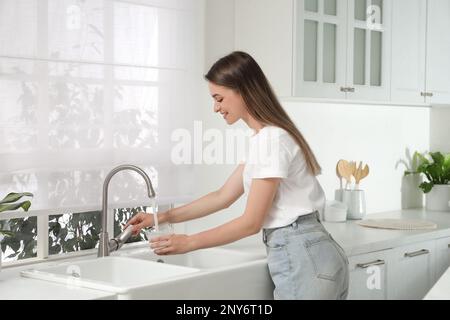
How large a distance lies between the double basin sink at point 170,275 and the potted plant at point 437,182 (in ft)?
6.91

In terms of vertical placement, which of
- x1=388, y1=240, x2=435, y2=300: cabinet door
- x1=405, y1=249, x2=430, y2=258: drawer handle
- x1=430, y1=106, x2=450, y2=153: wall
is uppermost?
x1=430, y1=106, x2=450, y2=153: wall

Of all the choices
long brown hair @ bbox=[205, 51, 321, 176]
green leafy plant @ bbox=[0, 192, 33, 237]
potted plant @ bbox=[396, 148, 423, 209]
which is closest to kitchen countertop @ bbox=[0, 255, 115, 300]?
green leafy plant @ bbox=[0, 192, 33, 237]

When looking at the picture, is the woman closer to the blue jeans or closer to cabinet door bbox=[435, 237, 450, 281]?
the blue jeans

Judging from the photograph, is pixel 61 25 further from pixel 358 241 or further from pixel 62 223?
pixel 358 241

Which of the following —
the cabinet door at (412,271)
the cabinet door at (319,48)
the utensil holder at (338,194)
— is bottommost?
the cabinet door at (412,271)

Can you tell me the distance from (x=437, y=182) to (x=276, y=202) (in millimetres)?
2390

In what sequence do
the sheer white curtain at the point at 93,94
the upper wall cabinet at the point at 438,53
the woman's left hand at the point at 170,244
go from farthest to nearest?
the upper wall cabinet at the point at 438,53
the sheer white curtain at the point at 93,94
the woman's left hand at the point at 170,244

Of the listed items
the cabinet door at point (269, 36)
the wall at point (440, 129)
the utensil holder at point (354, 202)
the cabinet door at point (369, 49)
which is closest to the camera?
the cabinet door at point (269, 36)

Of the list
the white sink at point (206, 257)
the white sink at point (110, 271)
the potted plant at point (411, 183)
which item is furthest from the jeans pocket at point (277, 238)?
the potted plant at point (411, 183)

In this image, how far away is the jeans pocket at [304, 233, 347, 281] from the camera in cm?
257

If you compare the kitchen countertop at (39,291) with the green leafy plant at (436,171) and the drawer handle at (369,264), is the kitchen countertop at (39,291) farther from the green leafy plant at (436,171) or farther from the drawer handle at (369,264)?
the green leafy plant at (436,171)

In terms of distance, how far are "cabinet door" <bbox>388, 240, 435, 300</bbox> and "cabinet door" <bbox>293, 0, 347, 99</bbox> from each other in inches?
Result: 29.8

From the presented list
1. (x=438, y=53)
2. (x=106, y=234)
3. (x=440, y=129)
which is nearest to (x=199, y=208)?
(x=106, y=234)

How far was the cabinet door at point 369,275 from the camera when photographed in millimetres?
3072
